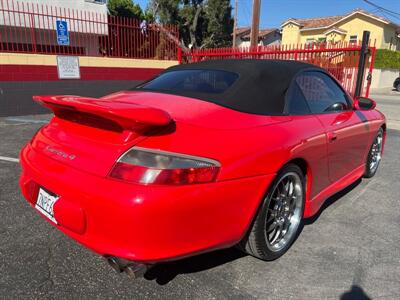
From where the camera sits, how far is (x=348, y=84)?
27.3ft

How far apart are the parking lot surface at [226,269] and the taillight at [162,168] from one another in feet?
2.63

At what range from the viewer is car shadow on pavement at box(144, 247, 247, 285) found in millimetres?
2271

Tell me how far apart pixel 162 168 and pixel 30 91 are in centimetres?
851

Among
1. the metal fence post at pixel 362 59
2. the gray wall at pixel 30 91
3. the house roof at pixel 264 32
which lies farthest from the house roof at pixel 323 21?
the gray wall at pixel 30 91

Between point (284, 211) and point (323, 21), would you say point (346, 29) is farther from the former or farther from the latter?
point (284, 211)

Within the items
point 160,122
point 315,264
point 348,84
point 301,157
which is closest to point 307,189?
point 301,157

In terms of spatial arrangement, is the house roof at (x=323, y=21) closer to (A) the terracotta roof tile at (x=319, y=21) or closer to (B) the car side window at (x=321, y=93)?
(A) the terracotta roof tile at (x=319, y=21)

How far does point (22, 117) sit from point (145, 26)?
186 inches

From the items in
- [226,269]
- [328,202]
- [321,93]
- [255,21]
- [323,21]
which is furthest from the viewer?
[323,21]

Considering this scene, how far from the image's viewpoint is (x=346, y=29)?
118 ft

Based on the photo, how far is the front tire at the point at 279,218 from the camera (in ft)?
7.38

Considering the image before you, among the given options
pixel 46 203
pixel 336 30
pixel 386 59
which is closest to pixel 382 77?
pixel 386 59

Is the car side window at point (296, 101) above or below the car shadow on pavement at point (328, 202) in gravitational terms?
above

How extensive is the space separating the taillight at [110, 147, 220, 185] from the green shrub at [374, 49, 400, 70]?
29.9 metres
